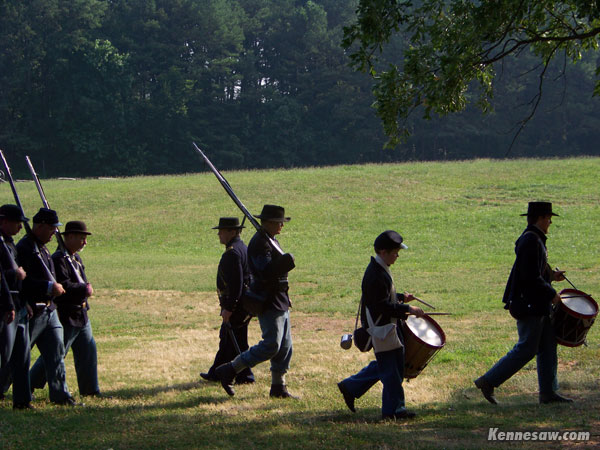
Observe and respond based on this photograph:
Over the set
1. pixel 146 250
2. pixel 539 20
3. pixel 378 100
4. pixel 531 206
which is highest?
Answer: pixel 539 20

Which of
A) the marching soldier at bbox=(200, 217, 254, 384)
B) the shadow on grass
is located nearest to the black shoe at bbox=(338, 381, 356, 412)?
the shadow on grass

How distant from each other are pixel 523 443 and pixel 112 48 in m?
72.2

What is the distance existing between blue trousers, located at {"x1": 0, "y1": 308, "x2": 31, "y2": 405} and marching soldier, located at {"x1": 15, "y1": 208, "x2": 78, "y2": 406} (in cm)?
14

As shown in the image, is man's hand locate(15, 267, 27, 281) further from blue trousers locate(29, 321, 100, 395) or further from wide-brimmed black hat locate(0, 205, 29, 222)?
blue trousers locate(29, 321, 100, 395)

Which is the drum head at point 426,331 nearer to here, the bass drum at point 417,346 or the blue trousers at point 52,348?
the bass drum at point 417,346

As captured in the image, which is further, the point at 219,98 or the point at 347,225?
the point at 219,98

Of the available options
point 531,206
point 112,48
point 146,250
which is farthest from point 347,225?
point 112,48

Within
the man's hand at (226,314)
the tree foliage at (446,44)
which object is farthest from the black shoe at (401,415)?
the tree foliage at (446,44)

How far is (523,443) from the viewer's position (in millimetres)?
6230

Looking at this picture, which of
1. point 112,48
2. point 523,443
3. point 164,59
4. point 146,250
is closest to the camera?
point 523,443

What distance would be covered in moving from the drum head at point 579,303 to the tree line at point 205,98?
213ft

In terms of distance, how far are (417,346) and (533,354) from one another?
4.31 ft

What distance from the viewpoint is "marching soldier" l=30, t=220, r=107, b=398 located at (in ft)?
26.7

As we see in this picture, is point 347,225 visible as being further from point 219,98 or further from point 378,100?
point 219,98
